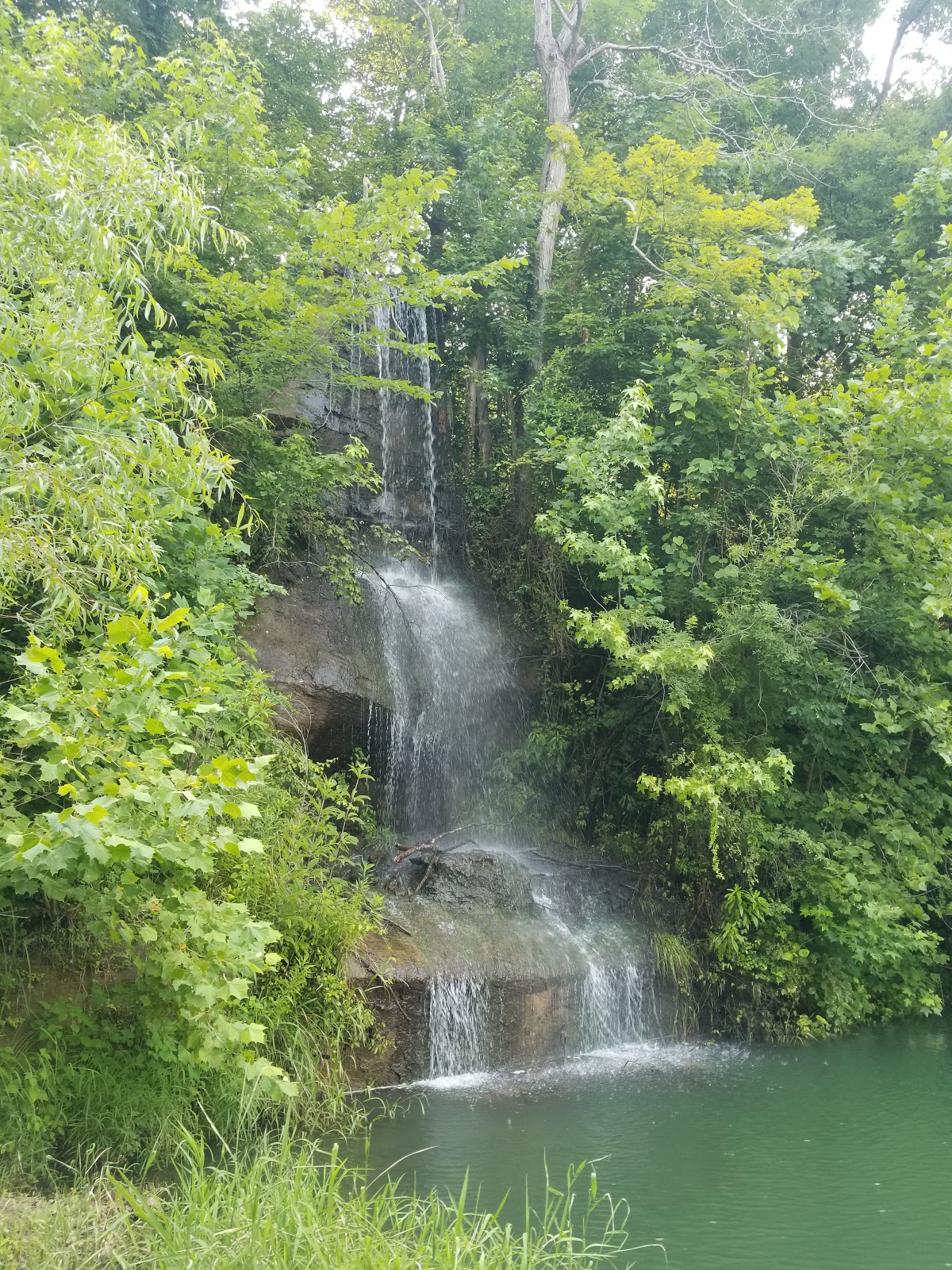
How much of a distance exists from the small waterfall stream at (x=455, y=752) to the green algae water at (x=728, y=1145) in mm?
372

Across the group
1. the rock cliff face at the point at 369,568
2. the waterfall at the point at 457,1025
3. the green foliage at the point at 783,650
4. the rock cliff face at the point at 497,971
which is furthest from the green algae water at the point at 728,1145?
the rock cliff face at the point at 369,568

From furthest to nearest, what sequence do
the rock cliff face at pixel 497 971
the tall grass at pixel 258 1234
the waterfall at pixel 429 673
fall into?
the waterfall at pixel 429 673 < the rock cliff face at pixel 497 971 < the tall grass at pixel 258 1234

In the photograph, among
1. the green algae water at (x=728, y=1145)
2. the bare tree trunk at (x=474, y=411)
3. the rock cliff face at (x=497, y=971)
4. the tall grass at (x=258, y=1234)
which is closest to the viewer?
the tall grass at (x=258, y=1234)

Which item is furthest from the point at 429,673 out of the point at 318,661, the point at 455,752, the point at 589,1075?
the point at 589,1075

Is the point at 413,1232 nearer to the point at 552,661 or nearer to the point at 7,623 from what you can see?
the point at 7,623

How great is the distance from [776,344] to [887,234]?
3884 mm

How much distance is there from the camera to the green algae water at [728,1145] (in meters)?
4.26

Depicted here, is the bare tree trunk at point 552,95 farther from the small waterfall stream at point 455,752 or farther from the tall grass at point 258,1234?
the tall grass at point 258,1234

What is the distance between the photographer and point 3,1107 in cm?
423

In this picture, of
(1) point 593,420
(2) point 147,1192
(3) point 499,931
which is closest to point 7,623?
(2) point 147,1192

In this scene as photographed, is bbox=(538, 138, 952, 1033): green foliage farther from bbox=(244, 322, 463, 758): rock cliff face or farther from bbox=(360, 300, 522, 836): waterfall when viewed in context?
bbox=(244, 322, 463, 758): rock cliff face

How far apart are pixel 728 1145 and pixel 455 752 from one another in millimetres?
4996

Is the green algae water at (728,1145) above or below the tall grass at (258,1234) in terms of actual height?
below

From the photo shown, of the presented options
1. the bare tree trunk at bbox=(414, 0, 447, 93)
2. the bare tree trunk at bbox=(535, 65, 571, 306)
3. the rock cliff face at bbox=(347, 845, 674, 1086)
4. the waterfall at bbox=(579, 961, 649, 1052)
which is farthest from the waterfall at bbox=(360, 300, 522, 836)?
the bare tree trunk at bbox=(414, 0, 447, 93)
